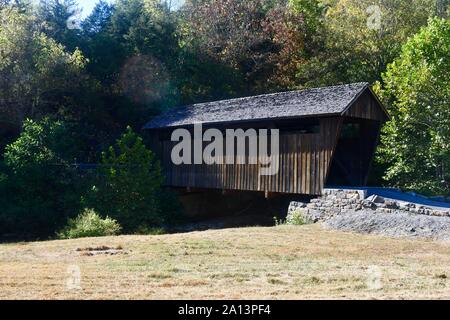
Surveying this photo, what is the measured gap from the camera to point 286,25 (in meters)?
30.6

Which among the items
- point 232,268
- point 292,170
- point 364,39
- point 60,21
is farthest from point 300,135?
point 60,21

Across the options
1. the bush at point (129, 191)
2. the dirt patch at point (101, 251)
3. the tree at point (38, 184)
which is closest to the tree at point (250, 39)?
the bush at point (129, 191)

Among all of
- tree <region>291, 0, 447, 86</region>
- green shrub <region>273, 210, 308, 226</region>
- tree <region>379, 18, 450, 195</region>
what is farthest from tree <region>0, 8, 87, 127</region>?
tree <region>379, 18, 450, 195</region>

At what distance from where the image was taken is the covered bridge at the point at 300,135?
1831 centimetres

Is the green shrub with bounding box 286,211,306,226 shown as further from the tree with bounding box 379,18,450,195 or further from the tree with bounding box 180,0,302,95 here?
the tree with bounding box 180,0,302,95

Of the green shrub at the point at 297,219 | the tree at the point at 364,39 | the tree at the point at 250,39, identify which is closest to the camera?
the green shrub at the point at 297,219

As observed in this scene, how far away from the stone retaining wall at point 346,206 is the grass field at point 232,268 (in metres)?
1.80

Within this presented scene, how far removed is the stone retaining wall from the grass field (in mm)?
1795

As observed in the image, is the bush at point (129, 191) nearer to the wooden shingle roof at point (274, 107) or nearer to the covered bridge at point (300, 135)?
the covered bridge at point (300, 135)

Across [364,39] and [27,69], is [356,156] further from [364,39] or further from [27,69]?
[27,69]

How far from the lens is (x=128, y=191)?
20.5m

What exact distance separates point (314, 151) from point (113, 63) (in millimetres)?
15130

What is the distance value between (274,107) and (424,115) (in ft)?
18.6
